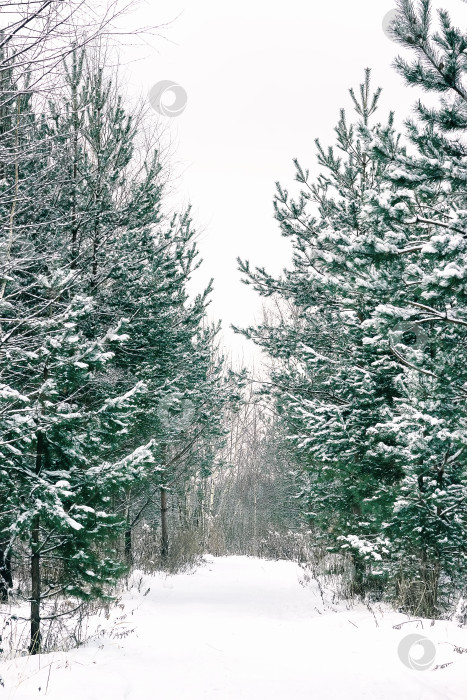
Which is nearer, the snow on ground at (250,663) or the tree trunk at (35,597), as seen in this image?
the snow on ground at (250,663)

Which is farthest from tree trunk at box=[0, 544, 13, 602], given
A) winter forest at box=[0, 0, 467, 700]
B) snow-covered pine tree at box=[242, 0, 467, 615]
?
snow-covered pine tree at box=[242, 0, 467, 615]

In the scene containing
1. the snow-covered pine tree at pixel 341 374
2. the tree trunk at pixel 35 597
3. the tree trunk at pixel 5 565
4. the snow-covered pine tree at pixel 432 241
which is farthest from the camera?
the snow-covered pine tree at pixel 341 374

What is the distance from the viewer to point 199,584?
11391mm

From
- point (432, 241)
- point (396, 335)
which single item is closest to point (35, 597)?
point (396, 335)

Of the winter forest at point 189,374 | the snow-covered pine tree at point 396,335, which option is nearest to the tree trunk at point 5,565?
the winter forest at point 189,374

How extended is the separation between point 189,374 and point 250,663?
7158 mm

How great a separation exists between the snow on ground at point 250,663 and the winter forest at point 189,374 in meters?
0.04

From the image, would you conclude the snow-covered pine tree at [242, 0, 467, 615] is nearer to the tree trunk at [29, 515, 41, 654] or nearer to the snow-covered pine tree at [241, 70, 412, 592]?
the snow-covered pine tree at [241, 70, 412, 592]

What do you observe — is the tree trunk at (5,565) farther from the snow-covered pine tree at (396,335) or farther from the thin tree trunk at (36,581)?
the snow-covered pine tree at (396,335)

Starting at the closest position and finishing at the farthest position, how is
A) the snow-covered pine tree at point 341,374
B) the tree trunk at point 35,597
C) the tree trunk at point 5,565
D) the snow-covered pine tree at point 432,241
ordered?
the snow-covered pine tree at point 432,241 < the tree trunk at point 5,565 < the tree trunk at point 35,597 < the snow-covered pine tree at point 341,374

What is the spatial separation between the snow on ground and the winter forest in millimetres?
40

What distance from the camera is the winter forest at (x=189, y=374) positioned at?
394 centimetres

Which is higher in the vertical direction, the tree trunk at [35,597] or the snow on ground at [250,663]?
the tree trunk at [35,597]

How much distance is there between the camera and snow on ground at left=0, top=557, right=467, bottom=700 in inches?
148
